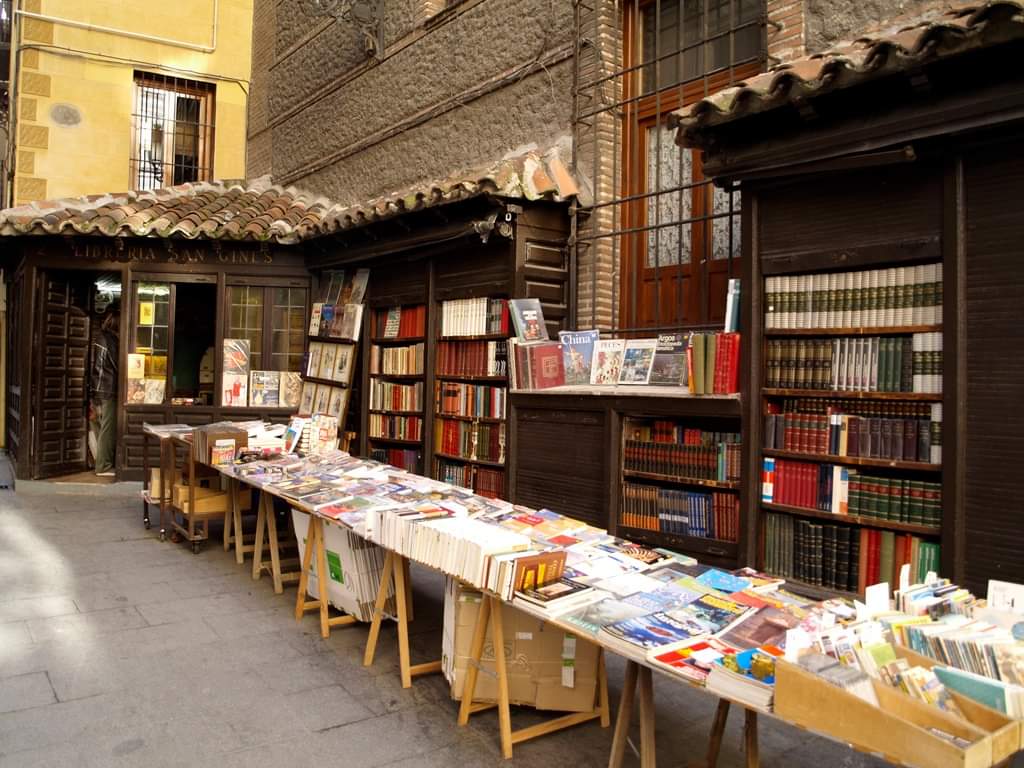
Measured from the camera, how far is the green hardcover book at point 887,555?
421cm

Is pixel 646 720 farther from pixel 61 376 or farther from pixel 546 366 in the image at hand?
pixel 61 376

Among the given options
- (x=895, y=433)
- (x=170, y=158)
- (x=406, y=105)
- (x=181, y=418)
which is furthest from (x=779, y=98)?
(x=170, y=158)

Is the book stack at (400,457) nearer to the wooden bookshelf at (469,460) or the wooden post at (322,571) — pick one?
the wooden bookshelf at (469,460)

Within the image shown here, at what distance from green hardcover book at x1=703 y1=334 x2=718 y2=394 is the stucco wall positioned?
9.94 ft

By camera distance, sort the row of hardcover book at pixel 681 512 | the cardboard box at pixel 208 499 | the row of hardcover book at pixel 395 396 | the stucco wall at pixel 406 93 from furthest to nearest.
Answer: the row of hardcover book at pixel 395 396 → the stucco wall at pixel 406 93 → the cardboard box at pixel 208 499 → the row of hardcover book at pixel 681 512

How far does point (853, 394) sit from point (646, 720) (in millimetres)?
2440

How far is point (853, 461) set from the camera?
170 inches

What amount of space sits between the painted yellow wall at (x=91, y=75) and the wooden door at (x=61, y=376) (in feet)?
8.26

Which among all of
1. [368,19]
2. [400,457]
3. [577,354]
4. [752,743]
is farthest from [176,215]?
[752,743]

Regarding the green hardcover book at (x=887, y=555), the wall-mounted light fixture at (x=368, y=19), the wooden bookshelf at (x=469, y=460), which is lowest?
the green hardcover book at (x=887, y=555)

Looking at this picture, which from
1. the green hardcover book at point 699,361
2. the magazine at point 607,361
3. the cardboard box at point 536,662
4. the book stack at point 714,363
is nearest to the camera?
the cardboard box at point 536,662

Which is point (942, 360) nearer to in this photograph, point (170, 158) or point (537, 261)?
point (537, 261)

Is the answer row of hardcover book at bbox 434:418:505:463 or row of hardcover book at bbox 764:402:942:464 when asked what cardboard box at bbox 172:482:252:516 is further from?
row of hardcover book at bbox 764:402:942:464

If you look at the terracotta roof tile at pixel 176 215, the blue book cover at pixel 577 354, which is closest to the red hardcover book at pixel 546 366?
the blue book cover at pixel 577 354
